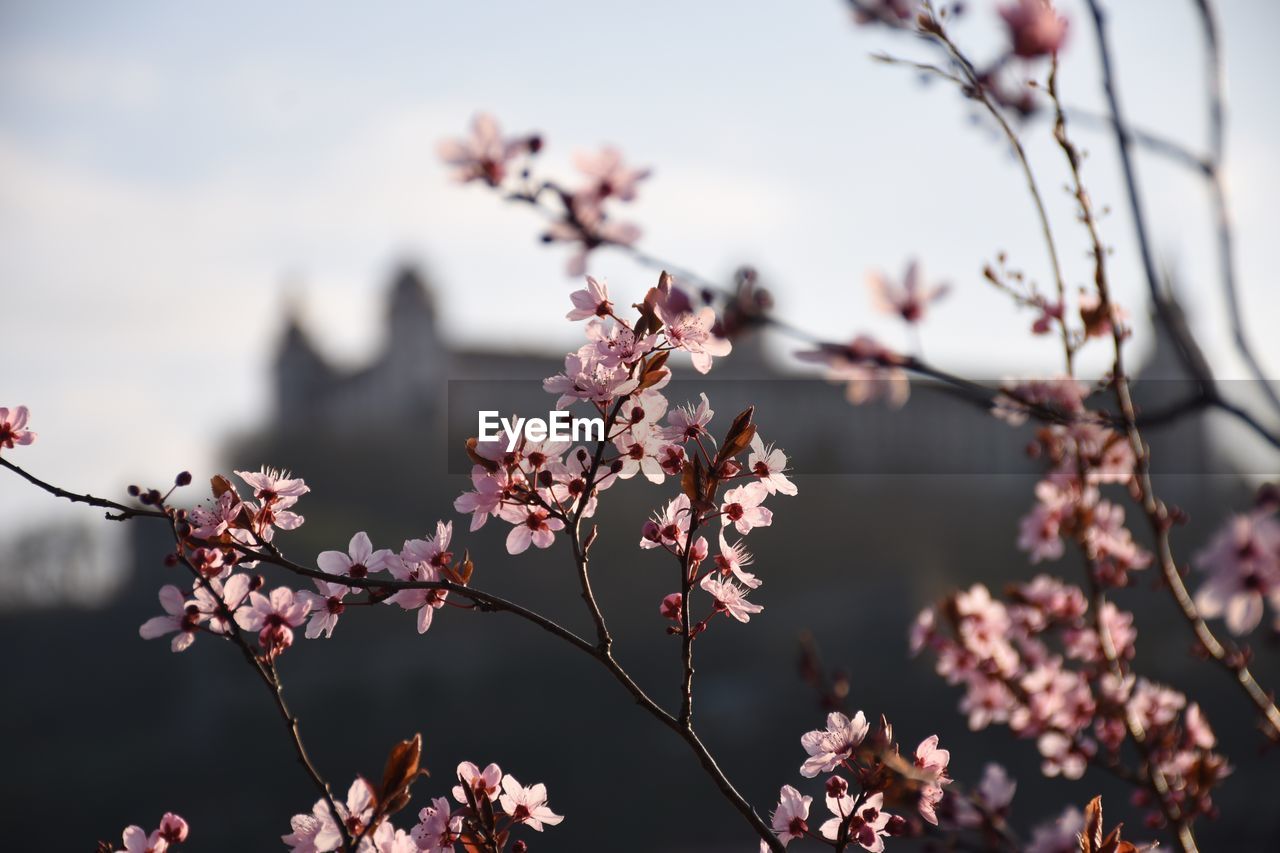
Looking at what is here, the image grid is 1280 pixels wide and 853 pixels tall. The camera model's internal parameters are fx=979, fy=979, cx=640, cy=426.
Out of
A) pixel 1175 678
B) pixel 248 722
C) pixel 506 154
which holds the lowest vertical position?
pixel 248 722

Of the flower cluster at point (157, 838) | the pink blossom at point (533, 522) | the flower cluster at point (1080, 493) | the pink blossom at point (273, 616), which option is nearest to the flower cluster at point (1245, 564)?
the pink blossom at point (533, 522)

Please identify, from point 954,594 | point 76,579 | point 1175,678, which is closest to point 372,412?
point 76,579

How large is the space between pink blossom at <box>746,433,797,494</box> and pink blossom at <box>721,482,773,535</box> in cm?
1

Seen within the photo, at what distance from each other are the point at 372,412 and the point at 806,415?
18127 millimetres

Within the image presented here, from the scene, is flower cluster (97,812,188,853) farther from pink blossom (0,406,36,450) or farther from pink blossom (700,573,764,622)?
pink blossom (700,573,764,622)

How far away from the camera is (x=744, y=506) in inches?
48.2

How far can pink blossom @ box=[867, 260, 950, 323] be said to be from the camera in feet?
2.90

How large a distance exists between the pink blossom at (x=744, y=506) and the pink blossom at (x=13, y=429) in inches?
32.6

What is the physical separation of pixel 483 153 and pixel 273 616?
595 millimetres

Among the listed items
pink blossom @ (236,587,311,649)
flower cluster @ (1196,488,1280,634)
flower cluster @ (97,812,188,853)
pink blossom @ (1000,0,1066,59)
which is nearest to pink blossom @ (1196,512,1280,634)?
flower cluster @ (1196,488,1280,634)

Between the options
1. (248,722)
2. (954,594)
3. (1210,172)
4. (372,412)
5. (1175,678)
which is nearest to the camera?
(1210,172)

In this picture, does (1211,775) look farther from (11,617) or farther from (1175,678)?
(11,617)

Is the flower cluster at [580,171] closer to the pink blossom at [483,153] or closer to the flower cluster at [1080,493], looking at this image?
the pink blossom at [483,153]

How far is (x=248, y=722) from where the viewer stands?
26.5 m
